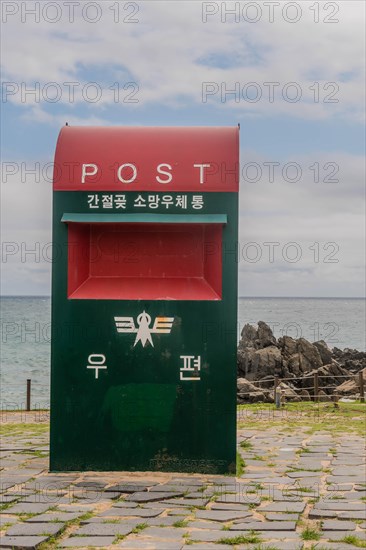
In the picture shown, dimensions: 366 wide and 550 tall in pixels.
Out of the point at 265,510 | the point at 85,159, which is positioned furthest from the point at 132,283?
the point at 265,510

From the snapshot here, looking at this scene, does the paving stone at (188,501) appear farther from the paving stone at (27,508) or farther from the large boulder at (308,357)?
the large boulder at (308,357)

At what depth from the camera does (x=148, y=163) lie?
10.1 m

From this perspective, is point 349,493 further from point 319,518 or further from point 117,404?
point 117,404

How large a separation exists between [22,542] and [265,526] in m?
2.24

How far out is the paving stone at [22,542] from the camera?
21.1 feet

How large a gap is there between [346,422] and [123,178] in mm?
8029

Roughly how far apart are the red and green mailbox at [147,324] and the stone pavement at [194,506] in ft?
1.37

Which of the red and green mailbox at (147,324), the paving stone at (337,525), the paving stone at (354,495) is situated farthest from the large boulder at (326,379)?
the paving stone at (337,525)

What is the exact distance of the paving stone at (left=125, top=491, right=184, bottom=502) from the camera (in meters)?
8.38

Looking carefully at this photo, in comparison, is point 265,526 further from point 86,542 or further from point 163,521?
point 86,542

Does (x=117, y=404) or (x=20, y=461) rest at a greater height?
(x=117, y=404)

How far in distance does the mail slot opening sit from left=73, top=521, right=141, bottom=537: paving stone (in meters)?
3.45

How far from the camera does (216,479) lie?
9633 mm

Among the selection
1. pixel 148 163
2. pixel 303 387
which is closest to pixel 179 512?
pixel 148 163
